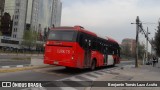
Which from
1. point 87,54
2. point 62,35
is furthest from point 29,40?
point 62,35

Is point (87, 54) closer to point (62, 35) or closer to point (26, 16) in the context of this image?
point (62, 35)

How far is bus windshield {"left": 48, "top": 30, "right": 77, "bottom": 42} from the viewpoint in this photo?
2087cm

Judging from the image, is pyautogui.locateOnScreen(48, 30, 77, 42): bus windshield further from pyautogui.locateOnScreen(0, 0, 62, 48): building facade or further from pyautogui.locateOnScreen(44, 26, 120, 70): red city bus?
pyautogui.locateOnScreen(0, 0, 62, 48): building facade

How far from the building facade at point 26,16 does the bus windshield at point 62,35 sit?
279 ft

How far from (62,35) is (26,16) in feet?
348

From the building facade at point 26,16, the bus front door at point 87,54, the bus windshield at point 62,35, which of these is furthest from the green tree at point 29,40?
the bus windshield at point 62,35

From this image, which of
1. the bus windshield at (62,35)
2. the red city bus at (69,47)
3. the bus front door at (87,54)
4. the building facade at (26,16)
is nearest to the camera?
the red city bus at (69,47)

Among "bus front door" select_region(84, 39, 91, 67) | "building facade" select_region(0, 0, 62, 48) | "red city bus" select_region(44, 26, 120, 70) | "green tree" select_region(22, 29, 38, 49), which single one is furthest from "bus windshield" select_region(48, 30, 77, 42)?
"building facade" select_region(0, 0, 62, 48)

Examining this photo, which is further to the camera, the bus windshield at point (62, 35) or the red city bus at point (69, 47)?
the bus windshield at point (62, 35)

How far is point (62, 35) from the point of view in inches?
836

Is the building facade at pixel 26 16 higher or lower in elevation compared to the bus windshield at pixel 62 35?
higher

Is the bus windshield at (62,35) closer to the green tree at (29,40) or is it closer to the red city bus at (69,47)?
the red city bus at (69,47)

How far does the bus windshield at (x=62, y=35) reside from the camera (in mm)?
20866

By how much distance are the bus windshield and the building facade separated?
85106 millimetres
